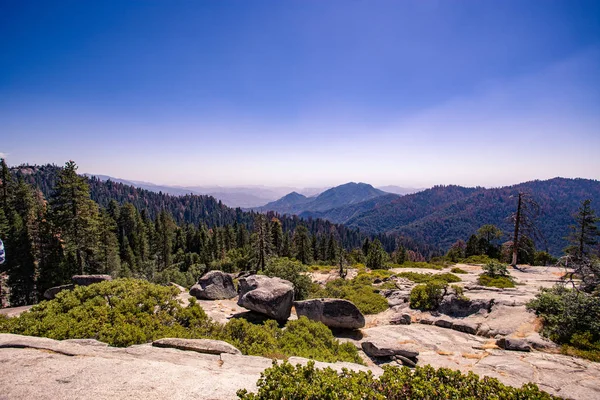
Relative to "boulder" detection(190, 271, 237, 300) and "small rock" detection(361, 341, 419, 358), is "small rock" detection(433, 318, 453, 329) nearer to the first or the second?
"small rock" detection(361, 341, 419, 358)

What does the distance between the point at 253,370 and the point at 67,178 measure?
33364 millimetres

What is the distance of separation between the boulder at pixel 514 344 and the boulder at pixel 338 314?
267 inches

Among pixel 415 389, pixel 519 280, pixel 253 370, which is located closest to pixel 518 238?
pixel 519 280

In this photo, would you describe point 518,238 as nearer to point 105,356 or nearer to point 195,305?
point 195,305

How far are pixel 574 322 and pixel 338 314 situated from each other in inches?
438

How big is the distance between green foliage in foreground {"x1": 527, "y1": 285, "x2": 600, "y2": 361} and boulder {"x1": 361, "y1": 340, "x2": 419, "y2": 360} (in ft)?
20.8

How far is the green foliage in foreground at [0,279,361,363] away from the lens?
30.4 ft

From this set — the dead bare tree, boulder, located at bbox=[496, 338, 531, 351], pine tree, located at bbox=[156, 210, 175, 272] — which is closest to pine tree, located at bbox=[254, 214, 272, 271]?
boulder, located at bbox=[496, 338, 531, 351]

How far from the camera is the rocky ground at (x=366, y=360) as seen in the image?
18.6 feet

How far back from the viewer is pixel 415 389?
19.1ft

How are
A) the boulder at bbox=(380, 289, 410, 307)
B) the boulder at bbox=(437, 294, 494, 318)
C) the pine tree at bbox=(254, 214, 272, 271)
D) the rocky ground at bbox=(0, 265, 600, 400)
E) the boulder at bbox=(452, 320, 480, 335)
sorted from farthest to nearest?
1. the pine tree at bbox=(254, 214, 272, 271)
2. the boulder at bbox=(380, 289, 410, 307)
3. the boulder at bbox=(437, 294, 494, 318)
4. the boulder at bbox=(452, 320, 480, 335)
5. the rocky ground at bbox=(0, 265, 600, 400)

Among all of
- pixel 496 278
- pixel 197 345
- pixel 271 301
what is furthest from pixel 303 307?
pixel 496 278

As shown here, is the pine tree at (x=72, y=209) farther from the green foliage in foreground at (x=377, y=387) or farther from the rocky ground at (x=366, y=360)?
the green foliage in foreground at (x=377, y=387)

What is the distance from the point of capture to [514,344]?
1174cm
